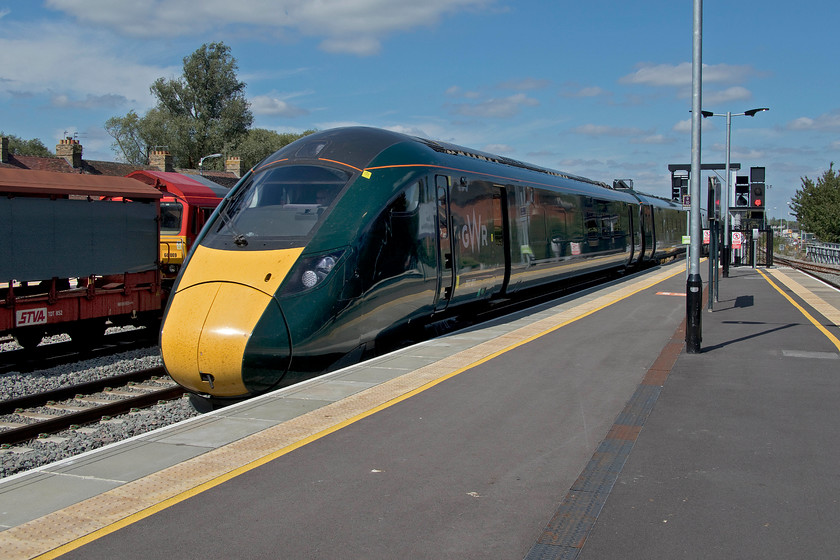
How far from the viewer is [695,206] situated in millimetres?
11656

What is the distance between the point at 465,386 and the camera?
8.41m

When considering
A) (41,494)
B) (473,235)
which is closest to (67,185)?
(473,235)

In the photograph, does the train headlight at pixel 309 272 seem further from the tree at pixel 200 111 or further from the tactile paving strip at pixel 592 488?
the tree at pixel 200 111

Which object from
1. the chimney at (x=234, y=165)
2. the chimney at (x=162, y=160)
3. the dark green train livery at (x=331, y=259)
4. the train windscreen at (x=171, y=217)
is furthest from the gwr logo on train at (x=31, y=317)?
the chimney at (x=234, y=165)

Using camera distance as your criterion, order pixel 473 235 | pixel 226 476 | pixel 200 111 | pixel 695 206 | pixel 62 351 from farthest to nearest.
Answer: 1. pixel 200 111
2. pixel 62 351
3. pixel 473 235
4. pixel 695 206
5. pixel 226 476

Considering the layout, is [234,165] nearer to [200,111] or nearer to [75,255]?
[200,111]

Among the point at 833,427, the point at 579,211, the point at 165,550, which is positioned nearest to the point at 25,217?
the point at 165,550

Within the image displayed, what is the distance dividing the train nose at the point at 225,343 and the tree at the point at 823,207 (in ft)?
174

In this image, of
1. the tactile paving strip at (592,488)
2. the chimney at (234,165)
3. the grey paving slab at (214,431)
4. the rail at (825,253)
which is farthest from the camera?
the chimney at (234,165)

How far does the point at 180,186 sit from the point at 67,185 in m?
4.87

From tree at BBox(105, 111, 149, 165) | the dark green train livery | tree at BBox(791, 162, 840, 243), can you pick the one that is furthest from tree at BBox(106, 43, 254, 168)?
the dark green train livery

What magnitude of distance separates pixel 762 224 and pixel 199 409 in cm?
3487

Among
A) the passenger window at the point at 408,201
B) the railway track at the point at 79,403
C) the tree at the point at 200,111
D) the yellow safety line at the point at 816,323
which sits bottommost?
the railway track at the point at 79,403

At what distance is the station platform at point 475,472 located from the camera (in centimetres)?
442
